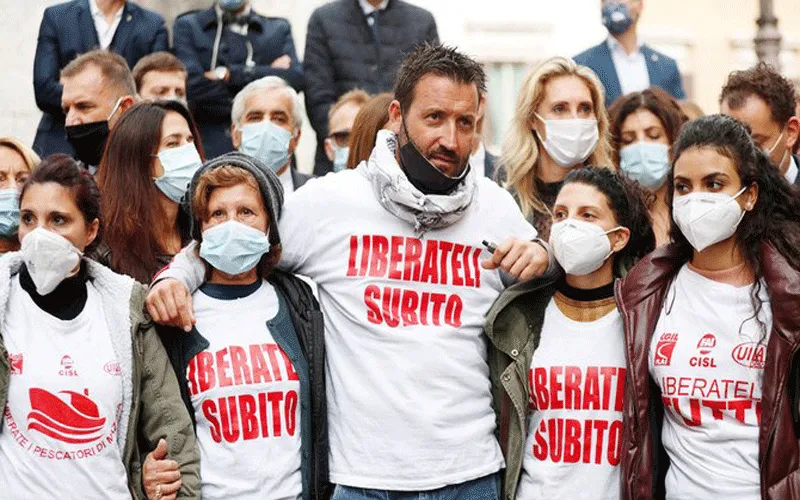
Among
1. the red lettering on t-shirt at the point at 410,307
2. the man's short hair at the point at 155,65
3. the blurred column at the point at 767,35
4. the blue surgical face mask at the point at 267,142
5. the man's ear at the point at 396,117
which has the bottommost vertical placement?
the red lettering on t-shirt at the point at 410,307

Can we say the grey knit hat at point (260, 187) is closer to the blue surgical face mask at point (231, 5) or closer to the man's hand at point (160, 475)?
the man's hand at point (160, 475)

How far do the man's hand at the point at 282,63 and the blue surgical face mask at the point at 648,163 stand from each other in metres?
2.58

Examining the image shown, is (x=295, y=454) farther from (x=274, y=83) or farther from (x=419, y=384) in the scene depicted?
(x=274, y=83)

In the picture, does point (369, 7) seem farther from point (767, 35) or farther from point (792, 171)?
point (767, 35)

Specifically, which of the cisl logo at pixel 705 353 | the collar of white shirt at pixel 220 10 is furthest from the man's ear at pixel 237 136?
the cisl logo at pixel 705 353

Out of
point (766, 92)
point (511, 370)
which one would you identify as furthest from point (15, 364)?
point (766, 92)

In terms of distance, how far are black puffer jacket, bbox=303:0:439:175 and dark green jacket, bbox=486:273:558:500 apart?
3.89 meters

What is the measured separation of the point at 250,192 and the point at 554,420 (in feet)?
4.81

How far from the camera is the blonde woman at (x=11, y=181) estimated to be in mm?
6387

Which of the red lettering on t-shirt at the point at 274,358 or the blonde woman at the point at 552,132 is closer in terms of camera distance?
the red lettering on t-shirt at the point at 274,358

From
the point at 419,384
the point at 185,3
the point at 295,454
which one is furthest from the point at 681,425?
the point at 185,3

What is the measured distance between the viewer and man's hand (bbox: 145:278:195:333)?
548cm

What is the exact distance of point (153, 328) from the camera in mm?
5637

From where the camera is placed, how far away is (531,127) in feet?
23.9
